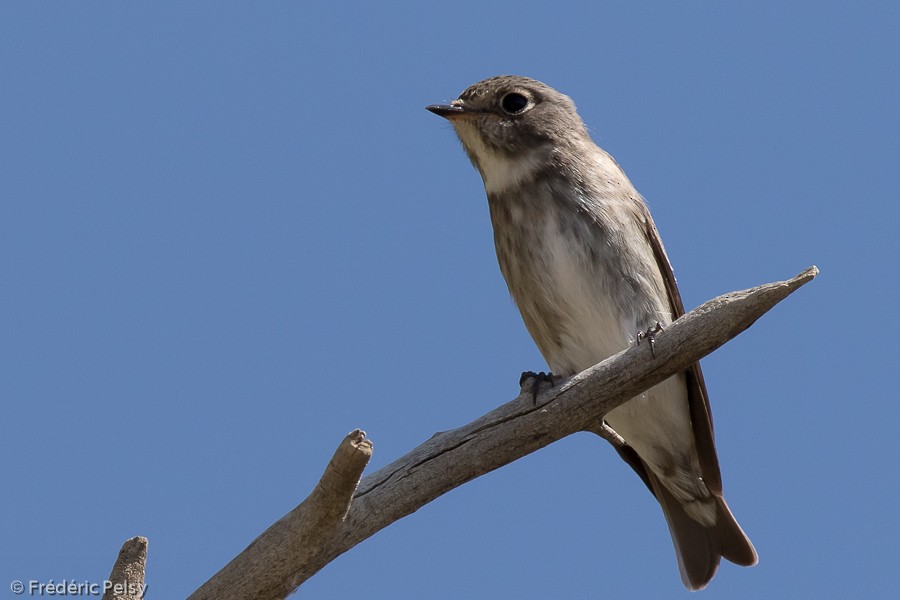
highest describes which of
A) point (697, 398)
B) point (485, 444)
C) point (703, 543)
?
point (697, 398)

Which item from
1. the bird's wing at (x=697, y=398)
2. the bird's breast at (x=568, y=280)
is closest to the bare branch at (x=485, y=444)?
the bird's breast at (x=568, y=280)

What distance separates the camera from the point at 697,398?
6461mm

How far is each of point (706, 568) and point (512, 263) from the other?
7.48 feet

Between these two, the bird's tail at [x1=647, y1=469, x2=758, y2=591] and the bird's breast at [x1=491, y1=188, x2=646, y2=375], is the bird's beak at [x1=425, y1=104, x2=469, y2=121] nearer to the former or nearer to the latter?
the bird's breast at [x1=491, y1=188, x2=646, y2=375]

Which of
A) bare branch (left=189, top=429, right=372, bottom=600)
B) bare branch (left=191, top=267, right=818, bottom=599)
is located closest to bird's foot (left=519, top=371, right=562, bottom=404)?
bare branch (left=191, top=267, right=818, bottom=599)

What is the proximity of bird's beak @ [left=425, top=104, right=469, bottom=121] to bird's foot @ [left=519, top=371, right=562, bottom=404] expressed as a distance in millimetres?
1922

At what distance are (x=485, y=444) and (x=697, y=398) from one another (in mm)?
1806

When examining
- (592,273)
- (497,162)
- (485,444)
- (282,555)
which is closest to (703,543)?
(592,273)

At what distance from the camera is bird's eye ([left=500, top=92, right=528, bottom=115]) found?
671 centimetres

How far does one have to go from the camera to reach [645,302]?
607 cm

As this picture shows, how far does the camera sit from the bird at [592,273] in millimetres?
6070

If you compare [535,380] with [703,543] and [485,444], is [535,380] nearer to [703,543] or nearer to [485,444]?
[485,444]

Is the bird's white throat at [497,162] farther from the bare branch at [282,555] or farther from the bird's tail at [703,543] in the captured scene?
the bare branch at [282,555]

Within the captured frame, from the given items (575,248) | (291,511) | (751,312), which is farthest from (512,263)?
(291,511)
